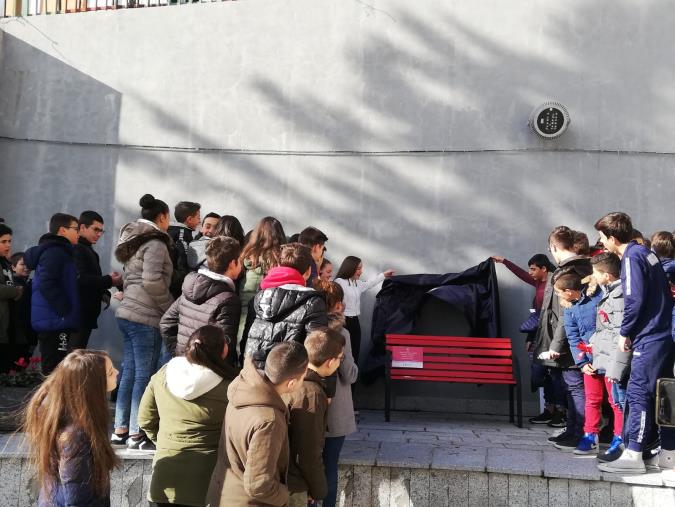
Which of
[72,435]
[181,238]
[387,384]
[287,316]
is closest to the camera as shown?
[72,435]

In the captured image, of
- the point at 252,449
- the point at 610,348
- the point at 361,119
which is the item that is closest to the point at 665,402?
the point at 610,348

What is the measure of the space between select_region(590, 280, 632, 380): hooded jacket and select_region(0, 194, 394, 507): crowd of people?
73.7 inches

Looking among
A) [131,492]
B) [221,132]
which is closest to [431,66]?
[221,132]

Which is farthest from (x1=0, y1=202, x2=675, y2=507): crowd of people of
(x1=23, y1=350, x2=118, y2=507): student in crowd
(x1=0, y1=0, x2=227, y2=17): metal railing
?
(x1=0, y1=0, x2=227, y2=17): metal railing

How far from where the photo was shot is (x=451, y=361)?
7.75 meters

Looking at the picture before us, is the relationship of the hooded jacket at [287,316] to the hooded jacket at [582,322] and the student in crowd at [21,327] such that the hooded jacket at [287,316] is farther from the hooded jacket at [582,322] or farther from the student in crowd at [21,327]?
the student in crowd at [21,327]

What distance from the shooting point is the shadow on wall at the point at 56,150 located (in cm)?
920

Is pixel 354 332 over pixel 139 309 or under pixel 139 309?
under

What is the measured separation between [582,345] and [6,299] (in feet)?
16.1

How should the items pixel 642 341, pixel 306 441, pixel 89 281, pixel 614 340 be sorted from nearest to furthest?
1. pixel 306 441
2. pixel 642 341
3. pixel 614 340
4. pixel 89 281

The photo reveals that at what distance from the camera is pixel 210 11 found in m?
9.12

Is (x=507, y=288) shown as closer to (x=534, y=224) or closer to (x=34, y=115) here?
(x=534, y=224)

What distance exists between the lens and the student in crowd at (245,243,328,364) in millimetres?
4957

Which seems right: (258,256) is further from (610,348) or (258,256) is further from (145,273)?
(610,348)
